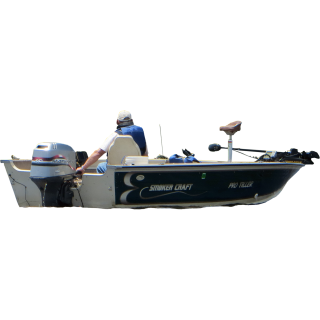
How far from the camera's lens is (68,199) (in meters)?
5.34

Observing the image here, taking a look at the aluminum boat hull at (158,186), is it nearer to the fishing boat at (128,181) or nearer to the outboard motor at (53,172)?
the fishing boat at (128,181)

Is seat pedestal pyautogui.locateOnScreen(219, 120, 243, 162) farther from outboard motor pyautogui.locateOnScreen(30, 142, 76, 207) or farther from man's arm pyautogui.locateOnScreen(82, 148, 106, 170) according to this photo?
outboard motor pyautogui.locateOnScreen(30, 142, 76, 207)

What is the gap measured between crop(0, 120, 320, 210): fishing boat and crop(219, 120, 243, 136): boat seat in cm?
A: 83

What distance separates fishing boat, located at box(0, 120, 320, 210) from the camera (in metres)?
5.19

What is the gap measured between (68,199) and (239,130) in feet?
9.63

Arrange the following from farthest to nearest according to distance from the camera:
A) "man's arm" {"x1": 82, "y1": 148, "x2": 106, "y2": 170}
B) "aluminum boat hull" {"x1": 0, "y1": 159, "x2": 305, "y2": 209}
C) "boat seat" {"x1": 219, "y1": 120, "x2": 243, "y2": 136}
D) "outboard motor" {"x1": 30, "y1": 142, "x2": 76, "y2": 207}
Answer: "boat seat" {"x1": 219, "y1": 120, "x2": 243, "y2": 136}, "man's arm" {"x1": 82, "y1": 148, "x2": 106, "y2": 170}, "aluminum boat hull" {"x1": 0, "y1": 159, "x2": 305, "y2": 209}, "outboard motor" {"x1": 30, "y1": 142, "x2": 76, "y2": 207}

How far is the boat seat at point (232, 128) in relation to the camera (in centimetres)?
650

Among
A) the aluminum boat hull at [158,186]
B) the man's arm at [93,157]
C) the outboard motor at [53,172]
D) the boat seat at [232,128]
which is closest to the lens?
the outboard motor at [53,172]

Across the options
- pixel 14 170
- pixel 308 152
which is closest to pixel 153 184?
pixel 14 170

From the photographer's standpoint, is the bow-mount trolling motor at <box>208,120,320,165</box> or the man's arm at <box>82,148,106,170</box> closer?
the man's arm at <box>82,148,106,170</box>

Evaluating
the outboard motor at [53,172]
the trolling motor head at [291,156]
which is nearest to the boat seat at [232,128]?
the trolling motor head at [291,156]

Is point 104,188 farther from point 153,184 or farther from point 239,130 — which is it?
point 239,130

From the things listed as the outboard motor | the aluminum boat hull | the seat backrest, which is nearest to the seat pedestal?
the aluminum boat hull

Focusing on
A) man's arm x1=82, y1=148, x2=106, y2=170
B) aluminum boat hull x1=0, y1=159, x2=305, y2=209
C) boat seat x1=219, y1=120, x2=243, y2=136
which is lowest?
aluminum boat hull x1=0, y1=159, x2=305, y2=209
